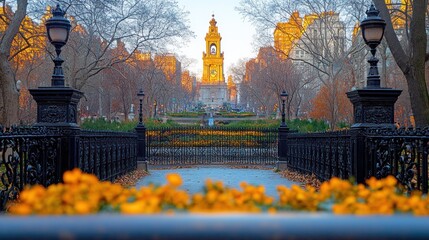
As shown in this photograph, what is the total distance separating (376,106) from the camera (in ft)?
32.5

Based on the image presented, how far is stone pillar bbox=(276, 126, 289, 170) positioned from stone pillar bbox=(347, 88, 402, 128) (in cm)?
1182

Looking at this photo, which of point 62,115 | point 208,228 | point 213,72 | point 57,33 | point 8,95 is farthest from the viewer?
point 213,72

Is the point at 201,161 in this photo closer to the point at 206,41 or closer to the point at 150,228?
the point at 150,228

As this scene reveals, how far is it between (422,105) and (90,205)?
16.8m

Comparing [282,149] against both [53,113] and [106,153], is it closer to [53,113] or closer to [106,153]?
[106,153]

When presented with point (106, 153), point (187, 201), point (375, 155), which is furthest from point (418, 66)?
point (187, 201)

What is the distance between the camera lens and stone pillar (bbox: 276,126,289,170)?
21645mm

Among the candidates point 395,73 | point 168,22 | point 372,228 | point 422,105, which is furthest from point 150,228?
point 395,73

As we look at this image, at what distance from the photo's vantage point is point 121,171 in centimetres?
1630

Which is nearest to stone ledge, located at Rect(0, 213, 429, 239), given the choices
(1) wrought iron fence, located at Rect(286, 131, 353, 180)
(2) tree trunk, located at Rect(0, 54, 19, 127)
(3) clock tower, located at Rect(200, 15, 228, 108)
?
(1) wrought iron fence, located at Rect(286, 131, 353, 180)

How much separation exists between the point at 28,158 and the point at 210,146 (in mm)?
18870

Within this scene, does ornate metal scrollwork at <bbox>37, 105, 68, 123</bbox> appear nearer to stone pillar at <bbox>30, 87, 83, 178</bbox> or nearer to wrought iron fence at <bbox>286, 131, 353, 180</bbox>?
stone pillar at <bbox>30, 87, 83, 178</bbox>

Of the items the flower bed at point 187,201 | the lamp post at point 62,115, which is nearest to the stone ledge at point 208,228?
the flower bed at point 187,201

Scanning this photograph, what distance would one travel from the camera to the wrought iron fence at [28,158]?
7.57 meters
